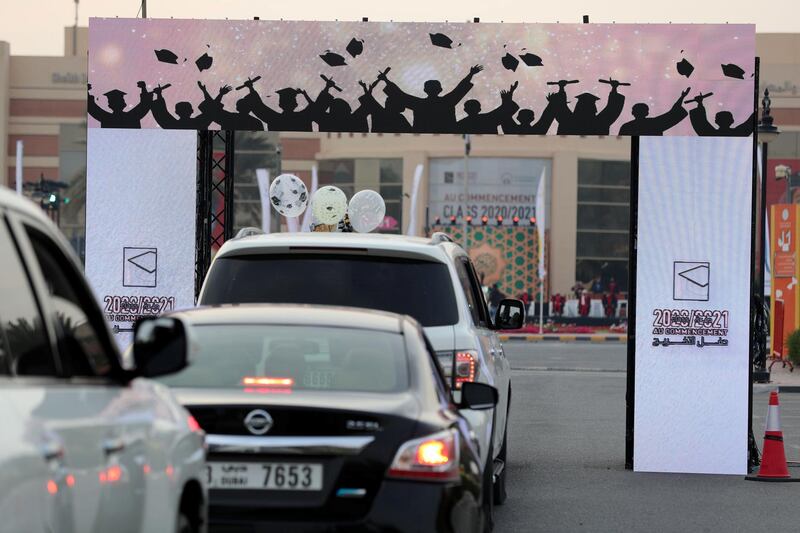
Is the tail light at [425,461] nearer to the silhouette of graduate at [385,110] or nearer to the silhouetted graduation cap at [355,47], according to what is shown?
the silhouette of graduate at [385,110]

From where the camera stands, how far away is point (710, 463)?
47.7 ft

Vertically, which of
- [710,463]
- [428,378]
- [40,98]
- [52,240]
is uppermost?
[40,98]

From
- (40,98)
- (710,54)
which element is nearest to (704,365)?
(710,54)

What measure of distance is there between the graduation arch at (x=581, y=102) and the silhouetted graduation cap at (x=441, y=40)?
0.01m

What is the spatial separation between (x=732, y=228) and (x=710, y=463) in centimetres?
213

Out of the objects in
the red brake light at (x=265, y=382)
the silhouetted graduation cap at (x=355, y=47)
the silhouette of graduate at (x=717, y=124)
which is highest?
the silhouetted graduation cap at (x=355, y=47)

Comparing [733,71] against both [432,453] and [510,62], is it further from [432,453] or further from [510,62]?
[432,453]

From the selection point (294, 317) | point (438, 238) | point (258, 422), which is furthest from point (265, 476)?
point (438, 238)

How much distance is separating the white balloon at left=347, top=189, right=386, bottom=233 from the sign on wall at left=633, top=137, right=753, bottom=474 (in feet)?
27.5

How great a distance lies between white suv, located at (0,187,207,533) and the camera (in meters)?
3.68

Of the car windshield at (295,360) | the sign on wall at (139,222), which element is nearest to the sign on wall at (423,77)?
the sign on wall at (139,222)

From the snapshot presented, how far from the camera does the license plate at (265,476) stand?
6.51 metres

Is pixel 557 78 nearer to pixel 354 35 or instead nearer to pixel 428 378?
pixel 354 35

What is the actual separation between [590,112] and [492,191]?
6313 cm
